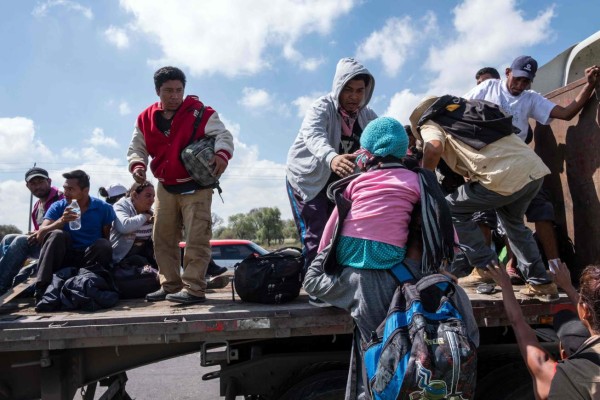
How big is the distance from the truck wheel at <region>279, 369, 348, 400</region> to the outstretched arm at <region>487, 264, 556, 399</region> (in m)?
1.01

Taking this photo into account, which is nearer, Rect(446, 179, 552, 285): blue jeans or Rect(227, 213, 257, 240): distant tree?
Rect(446, 179, 552, 285): blue jeans

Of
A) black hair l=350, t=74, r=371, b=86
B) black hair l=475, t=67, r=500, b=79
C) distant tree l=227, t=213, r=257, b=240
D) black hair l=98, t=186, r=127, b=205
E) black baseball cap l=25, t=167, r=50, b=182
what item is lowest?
distant tree l=227, t=213, r=257, b=240

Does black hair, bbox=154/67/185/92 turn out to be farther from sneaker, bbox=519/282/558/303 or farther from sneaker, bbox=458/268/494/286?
sneaker, bbox=519/282/558/303

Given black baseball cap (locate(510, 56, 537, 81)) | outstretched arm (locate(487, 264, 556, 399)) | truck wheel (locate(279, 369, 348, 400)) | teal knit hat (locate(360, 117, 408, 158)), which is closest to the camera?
outstretched arm (locate(487, 264, 556, 399))

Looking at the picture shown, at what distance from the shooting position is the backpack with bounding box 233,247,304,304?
117 inches

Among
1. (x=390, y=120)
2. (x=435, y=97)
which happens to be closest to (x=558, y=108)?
(x=435, y=97)

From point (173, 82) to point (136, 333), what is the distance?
1.75 m

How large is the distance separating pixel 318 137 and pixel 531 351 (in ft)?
5.42

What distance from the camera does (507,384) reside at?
2842 mm

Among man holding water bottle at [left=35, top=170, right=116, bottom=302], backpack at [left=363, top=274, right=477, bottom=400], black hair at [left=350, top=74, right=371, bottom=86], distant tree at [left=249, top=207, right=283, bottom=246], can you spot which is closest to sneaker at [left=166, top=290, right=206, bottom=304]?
man holding water bottle at [left=35, top=170, right=116, bottom=302]

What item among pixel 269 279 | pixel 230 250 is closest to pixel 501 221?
pixel 269 279

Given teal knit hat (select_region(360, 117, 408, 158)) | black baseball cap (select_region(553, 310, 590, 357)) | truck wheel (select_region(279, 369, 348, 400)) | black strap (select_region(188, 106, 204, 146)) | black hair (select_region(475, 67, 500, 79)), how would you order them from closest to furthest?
1. black baseball cap (select_region(553, 310, 590, 357))
2. teal knit hat (select_region(360, 117, 408, 158))
3. truck wheel (select_region(279, 369, 348, 400))
4. black strap (select_region(188, 106, 204, 146))
5. black hair (select_region(475, 67, 500, 79))

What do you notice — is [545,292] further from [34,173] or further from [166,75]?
[34,173]

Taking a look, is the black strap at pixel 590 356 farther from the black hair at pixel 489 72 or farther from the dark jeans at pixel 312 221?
the black hair at pixel 489 72
